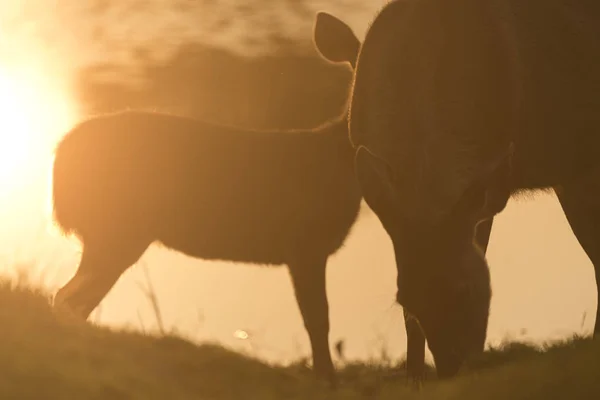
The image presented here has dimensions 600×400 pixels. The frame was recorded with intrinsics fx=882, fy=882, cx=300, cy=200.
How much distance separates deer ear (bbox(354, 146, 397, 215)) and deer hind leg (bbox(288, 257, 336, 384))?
997 mm

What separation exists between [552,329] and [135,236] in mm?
1704

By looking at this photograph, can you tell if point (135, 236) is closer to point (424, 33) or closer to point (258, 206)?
point (258, 206)

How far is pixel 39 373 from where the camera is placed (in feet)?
7.27

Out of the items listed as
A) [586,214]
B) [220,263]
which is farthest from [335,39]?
[586,214]

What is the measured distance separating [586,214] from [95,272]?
2.08m

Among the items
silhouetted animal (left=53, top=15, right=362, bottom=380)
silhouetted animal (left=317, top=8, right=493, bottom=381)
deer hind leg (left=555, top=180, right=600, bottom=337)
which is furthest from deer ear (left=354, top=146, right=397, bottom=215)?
deer hind leg (left=555, top=180, right=600, bottom=337)

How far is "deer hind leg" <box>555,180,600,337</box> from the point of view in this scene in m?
3.68

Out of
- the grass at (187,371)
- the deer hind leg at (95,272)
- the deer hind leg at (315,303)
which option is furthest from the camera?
the deer hind leg at (95,272)

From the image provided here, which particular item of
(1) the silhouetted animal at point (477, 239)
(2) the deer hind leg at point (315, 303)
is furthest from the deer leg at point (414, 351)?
(2) the deer hind leg at point (315, 303)

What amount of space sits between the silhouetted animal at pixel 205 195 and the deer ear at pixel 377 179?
1.02 metres

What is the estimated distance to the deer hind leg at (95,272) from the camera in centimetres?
348

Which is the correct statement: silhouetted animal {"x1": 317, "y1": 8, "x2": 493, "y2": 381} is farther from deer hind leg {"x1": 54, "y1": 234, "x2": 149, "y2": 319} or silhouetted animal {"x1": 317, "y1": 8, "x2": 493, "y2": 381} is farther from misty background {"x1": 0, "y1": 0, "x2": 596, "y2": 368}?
deer hind leg {"x1": 54, "y1": 234, "x2": 149, "y2": 319}

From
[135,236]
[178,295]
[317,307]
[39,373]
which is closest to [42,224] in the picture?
[135,236]

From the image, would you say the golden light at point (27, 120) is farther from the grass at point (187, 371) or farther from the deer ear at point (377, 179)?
the deer ear at point (377, 179)
